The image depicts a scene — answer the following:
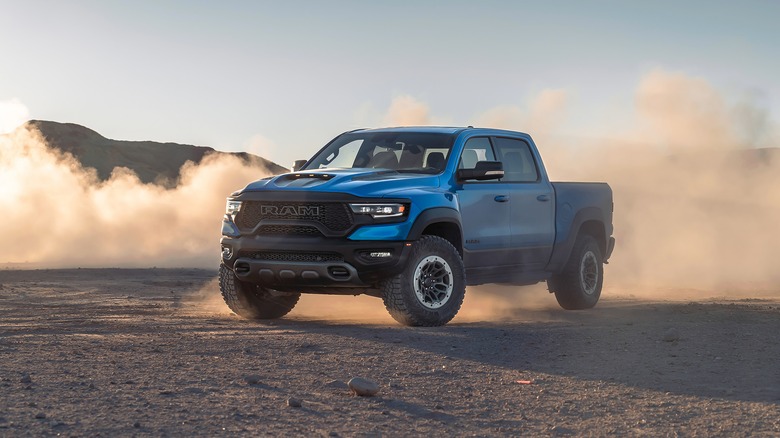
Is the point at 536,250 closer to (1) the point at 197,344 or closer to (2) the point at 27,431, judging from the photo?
(1) the point at 197,344

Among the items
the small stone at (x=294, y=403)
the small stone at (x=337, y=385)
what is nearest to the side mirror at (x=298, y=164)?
the small stone at (x=337, y=385)

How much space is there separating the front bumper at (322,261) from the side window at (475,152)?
1.55 m

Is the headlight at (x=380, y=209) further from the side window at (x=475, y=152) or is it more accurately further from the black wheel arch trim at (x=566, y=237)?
the black wheel arch trim at (x=566, y=237)

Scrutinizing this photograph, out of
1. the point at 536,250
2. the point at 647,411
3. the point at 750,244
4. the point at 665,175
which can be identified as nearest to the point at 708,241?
the point at 750,244

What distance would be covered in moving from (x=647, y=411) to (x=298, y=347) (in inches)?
143

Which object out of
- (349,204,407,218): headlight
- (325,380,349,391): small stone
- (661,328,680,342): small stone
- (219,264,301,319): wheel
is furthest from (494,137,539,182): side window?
(325,380,349,391): small stone

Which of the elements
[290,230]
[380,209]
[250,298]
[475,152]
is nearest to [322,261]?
[290,230]

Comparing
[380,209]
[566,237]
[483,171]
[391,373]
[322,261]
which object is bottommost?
[391,373]

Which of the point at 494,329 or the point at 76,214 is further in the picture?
the point at 76,214

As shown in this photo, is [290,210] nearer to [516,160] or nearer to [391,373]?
[516,160]

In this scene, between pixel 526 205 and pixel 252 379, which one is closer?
pixel 252 379

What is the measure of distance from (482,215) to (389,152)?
1227 mm

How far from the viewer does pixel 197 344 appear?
10.5 metres

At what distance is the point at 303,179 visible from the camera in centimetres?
1219
